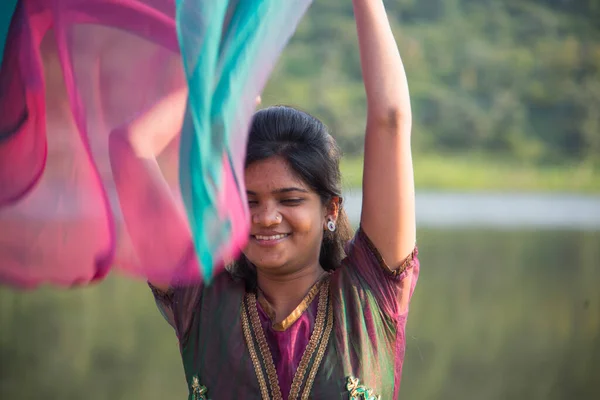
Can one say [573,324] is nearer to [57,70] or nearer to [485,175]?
[57,70]

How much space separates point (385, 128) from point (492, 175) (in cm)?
1896

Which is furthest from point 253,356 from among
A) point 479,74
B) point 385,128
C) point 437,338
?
point 479,74

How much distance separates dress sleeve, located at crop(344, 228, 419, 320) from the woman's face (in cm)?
8

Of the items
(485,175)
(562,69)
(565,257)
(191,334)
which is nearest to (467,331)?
(565,257)

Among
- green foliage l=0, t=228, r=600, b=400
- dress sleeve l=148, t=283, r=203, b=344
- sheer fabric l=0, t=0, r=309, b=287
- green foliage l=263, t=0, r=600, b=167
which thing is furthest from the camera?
green foliage l=263, t=0, r=600, b=167

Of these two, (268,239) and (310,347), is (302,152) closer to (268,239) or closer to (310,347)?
(268,239)

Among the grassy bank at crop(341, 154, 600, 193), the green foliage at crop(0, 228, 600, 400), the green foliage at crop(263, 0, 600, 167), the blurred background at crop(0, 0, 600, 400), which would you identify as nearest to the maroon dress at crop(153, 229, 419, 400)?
the blurred background at crop(0, 0, 600, 400)

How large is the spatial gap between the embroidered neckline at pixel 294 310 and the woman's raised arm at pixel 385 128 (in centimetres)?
15

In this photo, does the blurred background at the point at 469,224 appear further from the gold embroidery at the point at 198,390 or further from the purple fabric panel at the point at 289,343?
the gold embroidery at the point at 198,390

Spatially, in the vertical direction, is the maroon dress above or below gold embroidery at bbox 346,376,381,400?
above

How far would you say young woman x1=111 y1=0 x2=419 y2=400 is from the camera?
1429 millimetres

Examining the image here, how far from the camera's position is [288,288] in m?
1.54

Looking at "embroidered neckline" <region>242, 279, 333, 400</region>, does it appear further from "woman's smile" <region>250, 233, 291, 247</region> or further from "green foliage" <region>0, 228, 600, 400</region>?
"green foliage" <region>0, 228, 600, 400</region>

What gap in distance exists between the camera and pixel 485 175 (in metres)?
19.9
